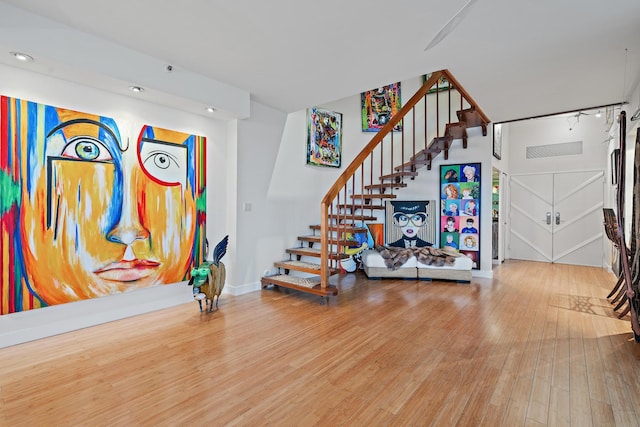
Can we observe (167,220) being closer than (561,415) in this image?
No

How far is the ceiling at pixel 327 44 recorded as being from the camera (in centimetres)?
231

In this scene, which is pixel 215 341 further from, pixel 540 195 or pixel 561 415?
pixel 540 195

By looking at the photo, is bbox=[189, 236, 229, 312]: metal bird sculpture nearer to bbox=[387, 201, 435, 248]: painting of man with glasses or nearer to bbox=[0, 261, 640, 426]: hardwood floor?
bbox=[0, 261, 640, 426]: hardwood floor

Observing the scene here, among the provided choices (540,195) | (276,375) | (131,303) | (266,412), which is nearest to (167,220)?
(131,303)

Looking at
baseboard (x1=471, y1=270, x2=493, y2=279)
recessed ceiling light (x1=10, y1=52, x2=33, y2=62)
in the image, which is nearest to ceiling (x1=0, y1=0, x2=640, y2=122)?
recessed ceiling light (x1=10, y1=52, x2=33, y2=62)

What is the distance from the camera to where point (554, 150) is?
7.17m

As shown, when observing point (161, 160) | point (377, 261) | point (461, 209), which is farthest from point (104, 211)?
point (461, 209)

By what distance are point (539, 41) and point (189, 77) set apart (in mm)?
3568

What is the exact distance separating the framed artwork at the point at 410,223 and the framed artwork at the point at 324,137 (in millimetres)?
1537

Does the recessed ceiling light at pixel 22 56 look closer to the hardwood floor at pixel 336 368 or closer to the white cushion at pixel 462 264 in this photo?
the hardwood floor at pixel 336 368

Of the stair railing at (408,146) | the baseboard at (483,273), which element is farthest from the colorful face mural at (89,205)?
the baseboard at (483,273)

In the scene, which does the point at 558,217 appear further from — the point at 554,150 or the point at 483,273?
the point at 483,273

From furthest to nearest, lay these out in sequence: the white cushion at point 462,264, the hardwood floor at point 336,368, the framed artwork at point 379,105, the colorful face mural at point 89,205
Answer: the framed artwork at point 379,105
the white cushion at point 462,264
the colorful face mural at point 89,205
the hardwood floor at point 336,368

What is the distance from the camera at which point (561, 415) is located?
176cm
